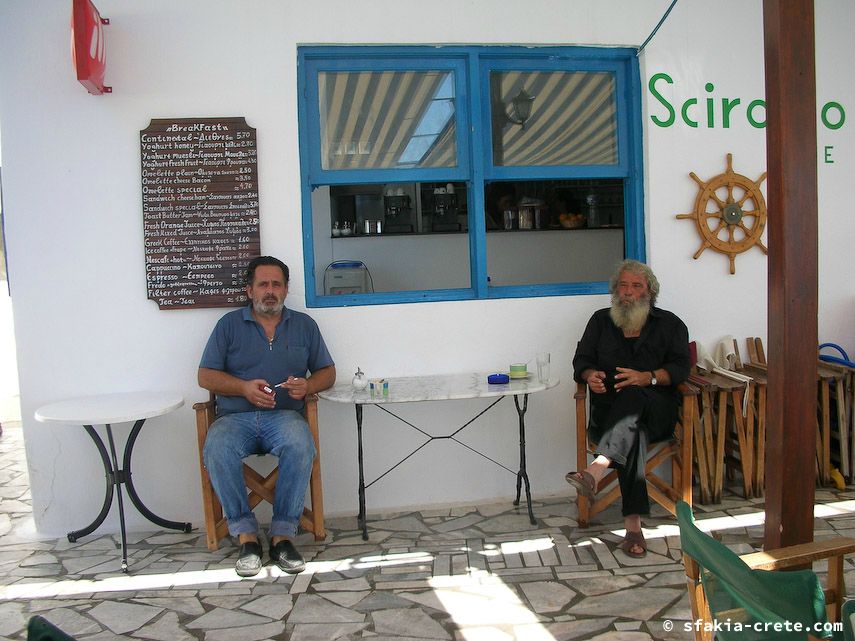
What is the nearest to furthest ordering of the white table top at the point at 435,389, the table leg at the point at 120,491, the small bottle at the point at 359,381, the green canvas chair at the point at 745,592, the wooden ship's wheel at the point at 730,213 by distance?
the green canvas chair at the point at 745,592
the table leg at the point at 120,491
the white table top at the point at 435,389
the small bottle at the point at 359,381
the wooden ship's wheel at the point at 730,213

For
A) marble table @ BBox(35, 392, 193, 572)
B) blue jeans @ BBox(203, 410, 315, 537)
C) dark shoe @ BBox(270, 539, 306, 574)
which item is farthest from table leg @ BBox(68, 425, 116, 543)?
dark shoe @ BBox(270, 539, 306, 574)

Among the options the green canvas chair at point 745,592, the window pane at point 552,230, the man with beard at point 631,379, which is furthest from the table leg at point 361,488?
the window pane at point 552,230

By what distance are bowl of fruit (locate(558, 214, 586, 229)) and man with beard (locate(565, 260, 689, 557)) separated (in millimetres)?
3631

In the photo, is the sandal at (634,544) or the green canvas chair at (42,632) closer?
the green canvas chair at (42,632)

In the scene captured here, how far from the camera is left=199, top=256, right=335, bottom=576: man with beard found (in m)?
3.43

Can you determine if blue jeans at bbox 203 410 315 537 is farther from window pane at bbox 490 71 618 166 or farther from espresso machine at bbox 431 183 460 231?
espresso machine at bbox 431 183 460 231

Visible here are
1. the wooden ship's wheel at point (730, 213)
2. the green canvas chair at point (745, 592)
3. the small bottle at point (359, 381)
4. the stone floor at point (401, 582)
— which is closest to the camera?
the green canvas chair at point (745, 592)

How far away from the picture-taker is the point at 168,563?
3455 millimetres

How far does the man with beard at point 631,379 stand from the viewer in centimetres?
345

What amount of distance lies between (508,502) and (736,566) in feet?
8.40

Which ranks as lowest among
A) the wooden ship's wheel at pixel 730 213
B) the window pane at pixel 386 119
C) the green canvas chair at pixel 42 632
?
the green canvas chair at pixel 42 632

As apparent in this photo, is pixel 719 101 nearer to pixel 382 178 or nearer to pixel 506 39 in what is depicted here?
pixel 506 39

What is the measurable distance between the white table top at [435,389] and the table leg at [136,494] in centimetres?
94

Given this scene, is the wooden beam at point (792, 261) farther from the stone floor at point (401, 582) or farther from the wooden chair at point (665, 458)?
the wooden chair at point (665, 458)
